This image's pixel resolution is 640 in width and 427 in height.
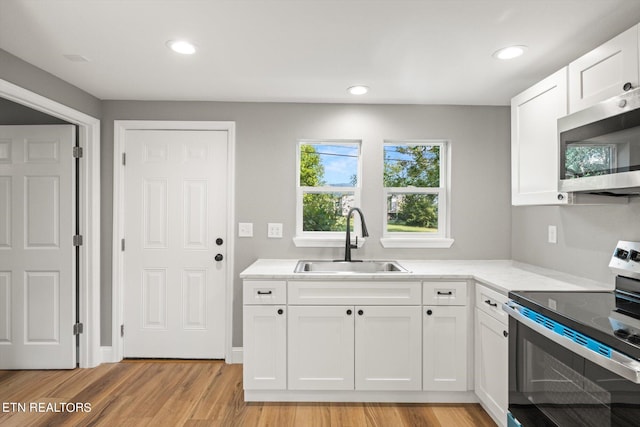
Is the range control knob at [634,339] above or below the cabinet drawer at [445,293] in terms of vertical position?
above

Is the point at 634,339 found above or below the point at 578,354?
above

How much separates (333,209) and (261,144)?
0.83 meters

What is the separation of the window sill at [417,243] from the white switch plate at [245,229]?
1106 millimetres

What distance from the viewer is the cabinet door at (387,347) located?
2338 mm

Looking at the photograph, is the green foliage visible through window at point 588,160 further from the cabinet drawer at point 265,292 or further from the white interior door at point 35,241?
the white interior door at point 35,241

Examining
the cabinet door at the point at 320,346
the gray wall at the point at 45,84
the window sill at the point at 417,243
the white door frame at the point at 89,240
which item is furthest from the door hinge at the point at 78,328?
the window sill at the point at 417,243

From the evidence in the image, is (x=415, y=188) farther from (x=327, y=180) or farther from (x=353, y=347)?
(x=353, y=347)

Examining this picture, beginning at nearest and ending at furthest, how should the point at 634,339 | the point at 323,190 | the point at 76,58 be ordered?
1. the point at 634,339
2. the point at 76,58
3. the point at 323,190

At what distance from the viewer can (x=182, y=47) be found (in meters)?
2.01

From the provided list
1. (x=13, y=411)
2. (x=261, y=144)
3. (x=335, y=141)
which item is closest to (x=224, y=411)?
(x=13, y=411)

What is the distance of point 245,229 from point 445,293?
164 centimetres

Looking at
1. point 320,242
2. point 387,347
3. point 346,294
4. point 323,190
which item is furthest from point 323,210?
point 387,347

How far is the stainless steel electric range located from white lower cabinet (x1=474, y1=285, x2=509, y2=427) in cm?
22

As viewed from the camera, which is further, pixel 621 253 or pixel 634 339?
pixel 621 253
